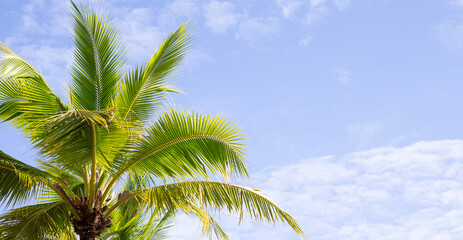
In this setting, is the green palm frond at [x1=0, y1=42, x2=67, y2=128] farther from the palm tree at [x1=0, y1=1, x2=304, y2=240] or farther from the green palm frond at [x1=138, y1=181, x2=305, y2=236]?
the green palm frond at [x1=138, y1=181, x2=305, y2=236]

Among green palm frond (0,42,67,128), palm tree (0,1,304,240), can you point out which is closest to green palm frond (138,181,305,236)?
palm tree (0,1,304,240)

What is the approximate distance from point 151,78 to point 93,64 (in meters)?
1.00

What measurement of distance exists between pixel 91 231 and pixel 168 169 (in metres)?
1.47

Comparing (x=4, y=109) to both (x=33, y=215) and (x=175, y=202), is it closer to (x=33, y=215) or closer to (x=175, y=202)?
(x=33, y=215)

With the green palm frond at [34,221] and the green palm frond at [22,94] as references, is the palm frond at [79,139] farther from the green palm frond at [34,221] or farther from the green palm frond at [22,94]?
the green palm frond at [34,221]

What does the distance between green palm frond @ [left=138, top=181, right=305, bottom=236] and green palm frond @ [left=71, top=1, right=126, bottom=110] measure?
1.88 m

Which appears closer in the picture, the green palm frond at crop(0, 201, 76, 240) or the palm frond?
the palm frond

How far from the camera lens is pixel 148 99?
8.98m

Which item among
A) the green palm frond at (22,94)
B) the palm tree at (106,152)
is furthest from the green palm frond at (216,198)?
the green palm frond at (22,94)

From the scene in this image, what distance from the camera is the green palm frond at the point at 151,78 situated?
869 cm

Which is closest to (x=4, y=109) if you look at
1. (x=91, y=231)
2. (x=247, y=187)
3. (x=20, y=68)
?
(x=20, y=68)

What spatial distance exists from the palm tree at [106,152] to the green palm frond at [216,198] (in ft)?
0.05

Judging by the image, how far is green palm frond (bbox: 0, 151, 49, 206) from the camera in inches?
300

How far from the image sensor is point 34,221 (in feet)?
26.5
